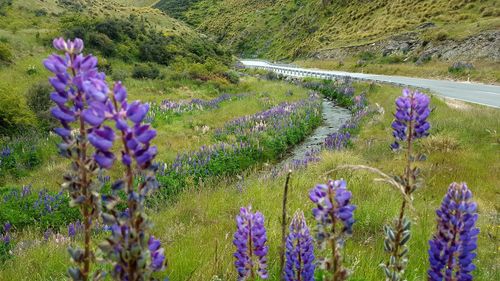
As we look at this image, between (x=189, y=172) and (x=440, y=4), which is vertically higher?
(x=440, y=4)

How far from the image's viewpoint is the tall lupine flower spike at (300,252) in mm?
2378

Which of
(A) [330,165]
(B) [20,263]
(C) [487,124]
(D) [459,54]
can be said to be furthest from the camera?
(D) [459,54]

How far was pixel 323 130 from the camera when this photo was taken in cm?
1631

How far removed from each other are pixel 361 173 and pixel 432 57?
87.2 ft

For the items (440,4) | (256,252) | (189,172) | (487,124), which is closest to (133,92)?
(189,172)

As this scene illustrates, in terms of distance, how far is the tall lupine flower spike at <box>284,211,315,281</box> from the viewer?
7.80 feet

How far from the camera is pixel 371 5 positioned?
2110 inches

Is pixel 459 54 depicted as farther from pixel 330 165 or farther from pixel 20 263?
pixel 20 263

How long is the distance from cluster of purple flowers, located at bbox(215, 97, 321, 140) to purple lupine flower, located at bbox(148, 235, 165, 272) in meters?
11.3

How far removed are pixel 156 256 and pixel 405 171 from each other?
1334 millimetres

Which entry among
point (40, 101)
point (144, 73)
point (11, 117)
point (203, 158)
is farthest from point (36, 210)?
point (144, 73)

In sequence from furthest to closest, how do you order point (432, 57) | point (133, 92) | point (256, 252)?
point (432, 57), point (133, 92), point (256, 252)

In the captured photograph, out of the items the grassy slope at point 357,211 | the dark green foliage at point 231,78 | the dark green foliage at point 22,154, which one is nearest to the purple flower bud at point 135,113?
the grassy slope at point 357,211

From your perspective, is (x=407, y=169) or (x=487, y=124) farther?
(x=487, y=124)
